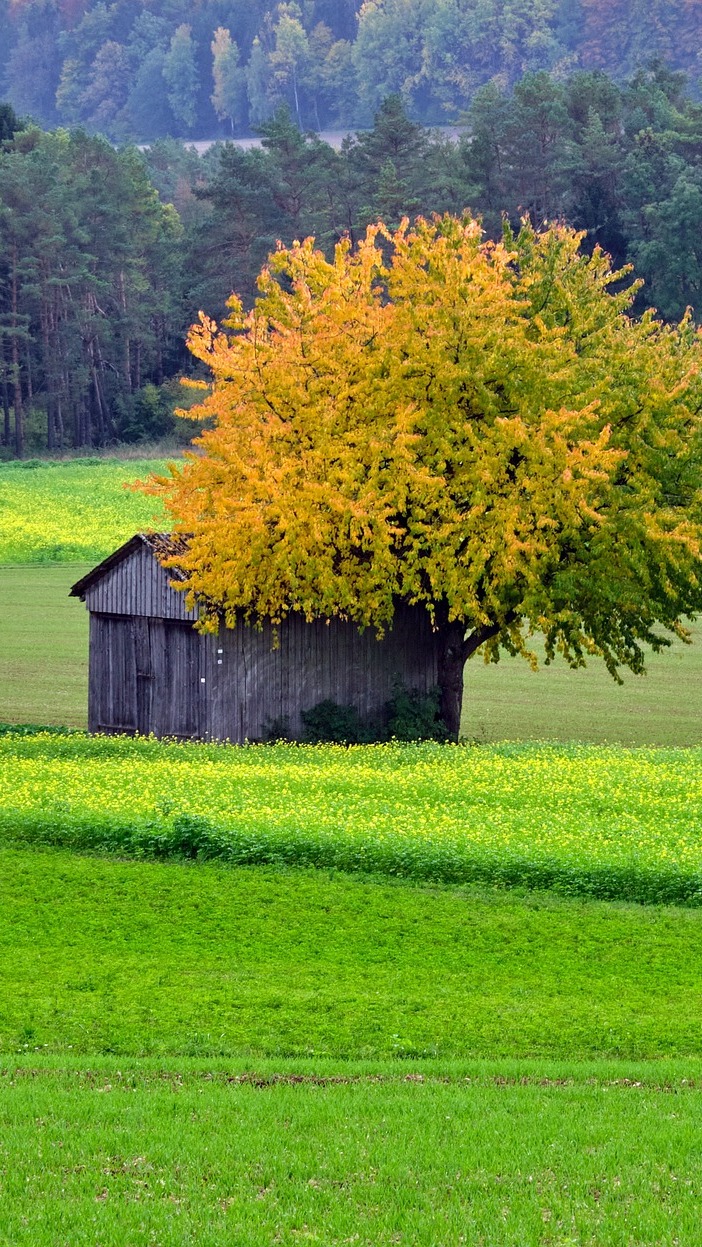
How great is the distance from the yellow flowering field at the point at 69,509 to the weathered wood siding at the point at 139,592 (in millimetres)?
26538

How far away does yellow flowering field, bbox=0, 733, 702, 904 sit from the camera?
22.7 meters

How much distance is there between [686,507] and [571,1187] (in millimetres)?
24476

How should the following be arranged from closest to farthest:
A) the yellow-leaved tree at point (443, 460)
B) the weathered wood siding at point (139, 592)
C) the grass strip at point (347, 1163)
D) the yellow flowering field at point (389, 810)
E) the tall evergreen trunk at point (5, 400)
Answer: the grass strip at point (347, 1163) < the yellow flowering field at point (389, 810) < the yellow-leaved tree at point (443, 460) < the weathered wood siding at point (139, 592) < the tall evergreen trunk at point (5, 400)

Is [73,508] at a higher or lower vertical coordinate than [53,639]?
higher

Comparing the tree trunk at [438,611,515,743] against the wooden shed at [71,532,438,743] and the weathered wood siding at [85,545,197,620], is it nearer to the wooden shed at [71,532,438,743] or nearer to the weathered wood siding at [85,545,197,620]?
the wooden shed at [71,532,438,743]

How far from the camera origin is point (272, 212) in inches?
4488

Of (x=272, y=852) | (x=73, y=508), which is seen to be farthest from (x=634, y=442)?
(x=73, y=508)

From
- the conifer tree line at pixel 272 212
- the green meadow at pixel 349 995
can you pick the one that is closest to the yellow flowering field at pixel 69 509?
the conifer tree line at pixel 272 212

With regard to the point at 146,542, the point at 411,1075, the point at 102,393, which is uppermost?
the point at 102,393

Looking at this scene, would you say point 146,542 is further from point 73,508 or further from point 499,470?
point 73,508

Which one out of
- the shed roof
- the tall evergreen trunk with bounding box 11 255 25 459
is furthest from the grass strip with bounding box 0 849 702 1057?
the tall evergreen trunk with bounding box 11 255 25 459

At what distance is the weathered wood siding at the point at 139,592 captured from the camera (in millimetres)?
36000

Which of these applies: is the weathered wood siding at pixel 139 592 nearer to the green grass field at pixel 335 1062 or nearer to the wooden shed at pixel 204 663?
the wooden shed at pixel 204 663

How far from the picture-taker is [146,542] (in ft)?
120
